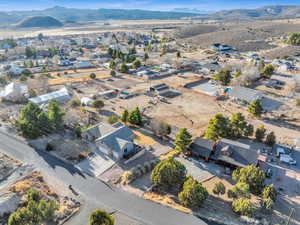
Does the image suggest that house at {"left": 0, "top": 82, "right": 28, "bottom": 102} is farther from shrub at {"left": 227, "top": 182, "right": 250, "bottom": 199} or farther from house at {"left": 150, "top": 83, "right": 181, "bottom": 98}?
shrub at {"left": 227, "top": 182, "right": 250, "bottom": 199}

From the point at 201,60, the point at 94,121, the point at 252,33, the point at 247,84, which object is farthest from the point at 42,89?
the point at 252,33

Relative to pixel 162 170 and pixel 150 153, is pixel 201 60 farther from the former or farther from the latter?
pixel 162 170

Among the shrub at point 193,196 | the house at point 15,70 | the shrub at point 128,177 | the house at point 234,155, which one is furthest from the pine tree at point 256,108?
the house at point 15,70

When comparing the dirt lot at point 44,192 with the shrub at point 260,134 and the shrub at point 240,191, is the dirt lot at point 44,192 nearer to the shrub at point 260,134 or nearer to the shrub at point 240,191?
the shrub at point 240,191

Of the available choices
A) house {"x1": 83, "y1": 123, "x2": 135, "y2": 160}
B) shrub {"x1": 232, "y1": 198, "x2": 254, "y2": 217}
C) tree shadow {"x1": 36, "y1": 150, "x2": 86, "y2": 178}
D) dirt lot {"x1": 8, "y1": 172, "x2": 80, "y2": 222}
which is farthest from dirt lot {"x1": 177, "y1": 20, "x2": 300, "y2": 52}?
dirt lot {"x1": 8, "y1": 172, "x2": 80, "y2": 222}

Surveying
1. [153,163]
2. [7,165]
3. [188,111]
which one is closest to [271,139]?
[188,111]
